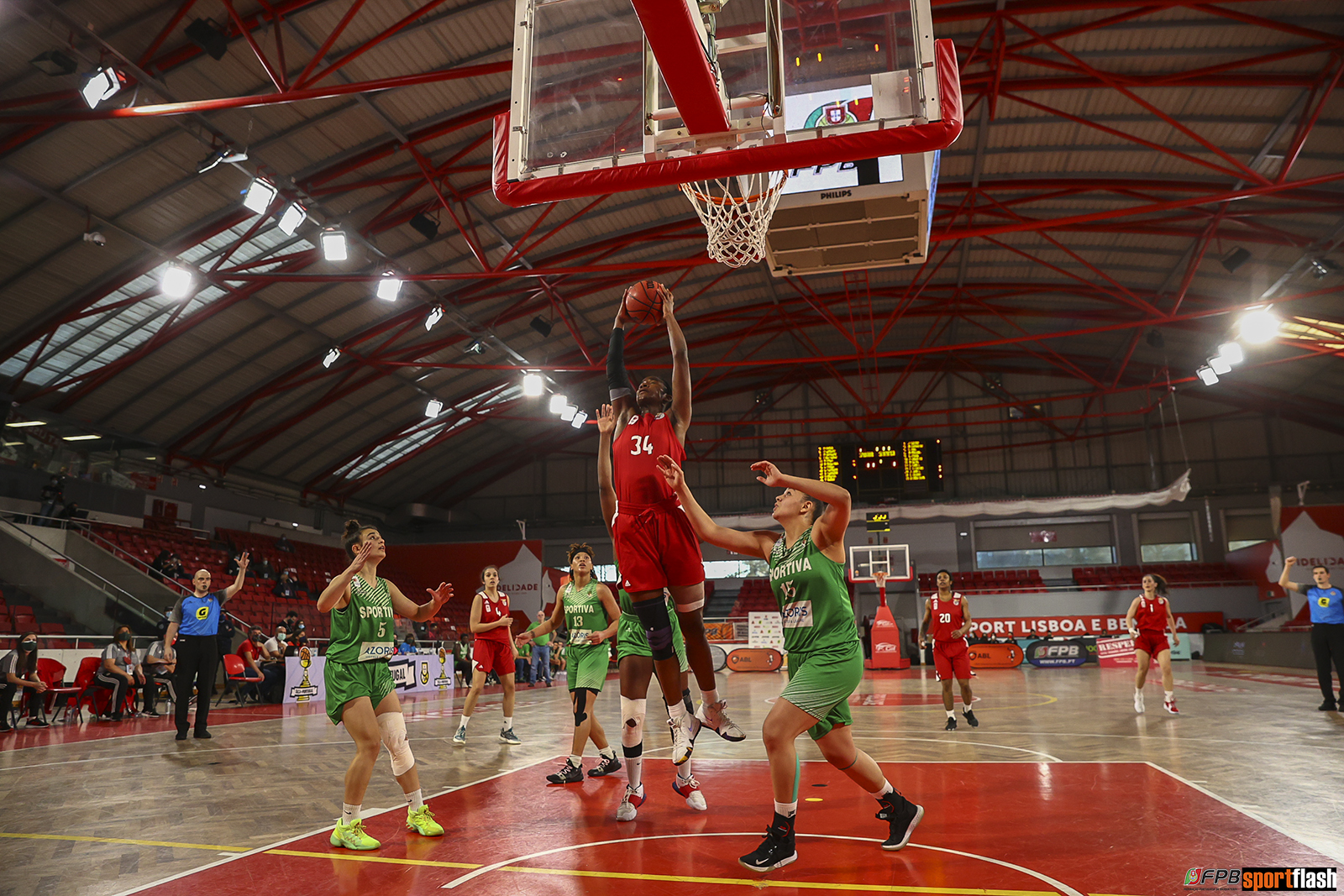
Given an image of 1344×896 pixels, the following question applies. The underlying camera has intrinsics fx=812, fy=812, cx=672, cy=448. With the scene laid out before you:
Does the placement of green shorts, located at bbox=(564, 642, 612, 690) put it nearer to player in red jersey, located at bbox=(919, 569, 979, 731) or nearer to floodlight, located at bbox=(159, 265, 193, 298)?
player in red jersey, located at bbox=(919, 569, 979, 731)

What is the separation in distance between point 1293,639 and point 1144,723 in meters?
14.4

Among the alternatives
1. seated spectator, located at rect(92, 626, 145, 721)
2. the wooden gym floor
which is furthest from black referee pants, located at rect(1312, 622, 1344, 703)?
seated spectator, located at rect(92, 626, 145, 721)

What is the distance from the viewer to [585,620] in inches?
313

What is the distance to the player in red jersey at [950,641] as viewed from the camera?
10227 millimetres

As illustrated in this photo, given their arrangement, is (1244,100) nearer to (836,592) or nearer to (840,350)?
(836,592)

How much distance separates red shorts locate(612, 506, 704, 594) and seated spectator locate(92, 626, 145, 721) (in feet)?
41.3

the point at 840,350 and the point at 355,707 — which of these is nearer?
the point at 355,707

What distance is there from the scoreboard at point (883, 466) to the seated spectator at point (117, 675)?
22924mm

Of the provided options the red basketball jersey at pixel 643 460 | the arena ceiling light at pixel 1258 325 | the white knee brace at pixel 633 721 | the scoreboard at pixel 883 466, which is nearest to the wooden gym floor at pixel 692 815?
the white knee brace at pixel 633 721

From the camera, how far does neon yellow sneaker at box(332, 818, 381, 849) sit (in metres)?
4.83

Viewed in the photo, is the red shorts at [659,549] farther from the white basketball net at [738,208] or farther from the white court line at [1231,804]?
the white basketball net at [738,208]

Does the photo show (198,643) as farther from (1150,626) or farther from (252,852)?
(1150,626)

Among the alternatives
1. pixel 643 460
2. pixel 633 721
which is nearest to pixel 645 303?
pixel 643 460

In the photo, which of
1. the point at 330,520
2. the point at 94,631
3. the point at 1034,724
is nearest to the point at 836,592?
the point at 1034,724
